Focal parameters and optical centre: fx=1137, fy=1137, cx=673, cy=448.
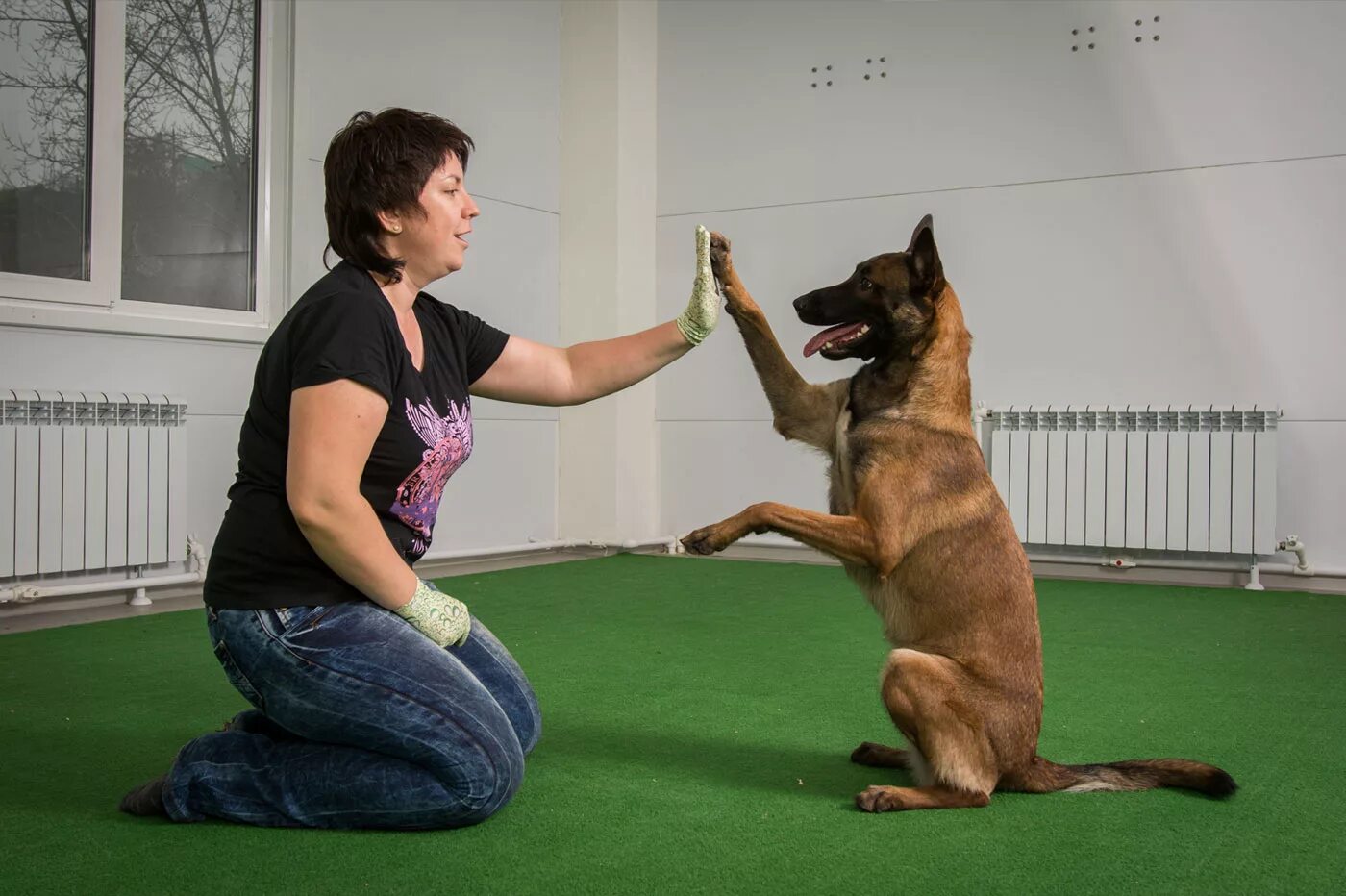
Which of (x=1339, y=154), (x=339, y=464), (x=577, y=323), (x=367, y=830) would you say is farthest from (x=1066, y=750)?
(x=577, y=323)

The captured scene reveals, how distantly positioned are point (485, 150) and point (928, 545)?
5.19m

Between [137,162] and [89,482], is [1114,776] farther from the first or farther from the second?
[137,162]

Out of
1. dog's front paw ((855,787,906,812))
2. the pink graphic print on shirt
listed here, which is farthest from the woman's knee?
dog's front paw ((855,787,906,812))

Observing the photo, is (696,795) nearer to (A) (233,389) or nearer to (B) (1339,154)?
(A) (233,389)

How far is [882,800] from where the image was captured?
228 centimetres

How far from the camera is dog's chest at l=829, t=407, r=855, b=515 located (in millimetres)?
2537

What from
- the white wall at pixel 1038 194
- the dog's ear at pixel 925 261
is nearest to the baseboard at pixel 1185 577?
the white wall at pixel 1038 194

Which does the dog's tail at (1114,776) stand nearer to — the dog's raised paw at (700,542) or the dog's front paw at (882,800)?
the dog's front paw at (882,800)

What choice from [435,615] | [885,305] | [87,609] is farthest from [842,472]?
[87,609]

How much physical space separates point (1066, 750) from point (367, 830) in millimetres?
1695

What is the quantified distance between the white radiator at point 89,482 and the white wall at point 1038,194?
3.53 meters

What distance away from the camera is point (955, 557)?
240cm

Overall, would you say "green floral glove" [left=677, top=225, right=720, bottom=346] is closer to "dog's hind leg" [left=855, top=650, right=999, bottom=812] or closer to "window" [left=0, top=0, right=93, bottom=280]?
"dog's hind leg" [left=855, top=650, right=999, bottom=812]

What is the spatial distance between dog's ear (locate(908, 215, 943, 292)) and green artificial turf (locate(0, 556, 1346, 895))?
3.68 feet
